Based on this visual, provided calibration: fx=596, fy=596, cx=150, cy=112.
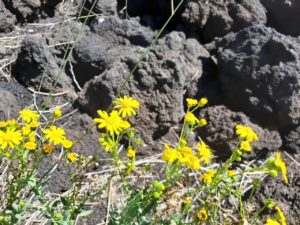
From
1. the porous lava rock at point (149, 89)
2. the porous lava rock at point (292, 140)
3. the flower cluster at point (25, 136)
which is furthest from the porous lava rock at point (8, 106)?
the porous lava rock at point (292, 140)

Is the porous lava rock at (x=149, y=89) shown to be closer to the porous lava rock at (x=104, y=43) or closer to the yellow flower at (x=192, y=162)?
the porous lava rock at (x=104, y=43)

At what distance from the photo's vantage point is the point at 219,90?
3.09 meters

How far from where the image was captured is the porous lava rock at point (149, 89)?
2828 millimetres

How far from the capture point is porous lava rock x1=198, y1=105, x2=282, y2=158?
2939 mm

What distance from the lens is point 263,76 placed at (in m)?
2.93

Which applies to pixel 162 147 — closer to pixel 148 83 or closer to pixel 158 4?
pixel 148 83

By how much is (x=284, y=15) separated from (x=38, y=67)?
1.43 m

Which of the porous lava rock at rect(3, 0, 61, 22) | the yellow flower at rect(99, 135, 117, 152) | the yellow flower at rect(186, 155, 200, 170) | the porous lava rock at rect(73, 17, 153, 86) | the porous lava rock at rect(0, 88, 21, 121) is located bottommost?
the porous lava rock at rect(0, 88, 21, 121)

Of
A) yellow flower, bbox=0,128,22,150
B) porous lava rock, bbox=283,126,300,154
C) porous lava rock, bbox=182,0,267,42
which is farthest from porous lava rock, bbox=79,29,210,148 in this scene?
yellow flower, bbox=0,128,22,150

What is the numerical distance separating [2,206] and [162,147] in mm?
897

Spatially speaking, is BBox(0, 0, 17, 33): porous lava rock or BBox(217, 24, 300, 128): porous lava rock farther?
BBox(0, 0, 17, 33): porous lava rock

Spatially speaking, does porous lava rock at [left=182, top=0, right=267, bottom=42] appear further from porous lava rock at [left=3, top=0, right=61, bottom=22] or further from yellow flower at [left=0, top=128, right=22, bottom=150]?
yellow flower at [left=0, top=128, right=22, bottom=150]

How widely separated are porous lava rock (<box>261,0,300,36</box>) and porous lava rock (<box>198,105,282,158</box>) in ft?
2.36

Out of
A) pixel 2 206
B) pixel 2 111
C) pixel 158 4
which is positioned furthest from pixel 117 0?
pixel 2 206
